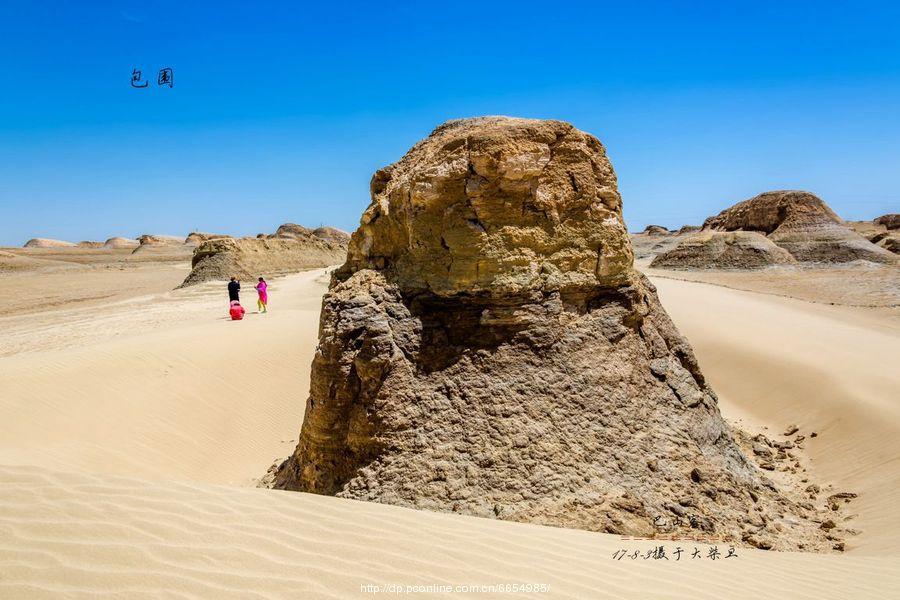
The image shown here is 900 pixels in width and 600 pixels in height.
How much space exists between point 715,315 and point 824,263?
1516cm

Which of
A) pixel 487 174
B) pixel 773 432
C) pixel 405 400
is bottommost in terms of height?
pixel 773 432

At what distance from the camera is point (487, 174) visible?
4.98 m

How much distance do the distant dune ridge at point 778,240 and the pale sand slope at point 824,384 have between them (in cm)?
1080

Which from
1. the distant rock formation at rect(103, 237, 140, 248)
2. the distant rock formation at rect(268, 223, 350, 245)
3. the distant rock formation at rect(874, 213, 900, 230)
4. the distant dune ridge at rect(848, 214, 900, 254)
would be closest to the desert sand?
the distant dune ridge at rect(848, 214, 900, 254)

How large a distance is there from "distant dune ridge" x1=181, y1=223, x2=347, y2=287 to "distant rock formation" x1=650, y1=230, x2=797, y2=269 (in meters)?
20.2

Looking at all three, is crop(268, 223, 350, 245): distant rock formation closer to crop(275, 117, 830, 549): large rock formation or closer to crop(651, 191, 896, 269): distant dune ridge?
crop(651, 191, 896, 269): distant dune ridge

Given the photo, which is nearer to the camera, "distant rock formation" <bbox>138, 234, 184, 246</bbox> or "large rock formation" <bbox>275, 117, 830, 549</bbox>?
"large rock formation" <bbox>275, 117, 830, 549</bbox>

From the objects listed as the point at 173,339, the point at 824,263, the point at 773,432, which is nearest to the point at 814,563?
the point at 773,432

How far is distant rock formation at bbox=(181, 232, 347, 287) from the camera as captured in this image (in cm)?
2672

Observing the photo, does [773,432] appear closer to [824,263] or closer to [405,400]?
[405,400]

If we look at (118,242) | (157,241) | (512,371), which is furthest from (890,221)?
(118,242)

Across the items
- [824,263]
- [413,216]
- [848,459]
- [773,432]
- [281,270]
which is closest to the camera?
[413,216]

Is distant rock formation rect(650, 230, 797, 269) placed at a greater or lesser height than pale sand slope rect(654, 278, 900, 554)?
greater

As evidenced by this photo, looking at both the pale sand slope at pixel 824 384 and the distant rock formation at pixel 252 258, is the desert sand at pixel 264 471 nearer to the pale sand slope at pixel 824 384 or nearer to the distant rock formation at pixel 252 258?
the pale sand slope at pixel 824 384
